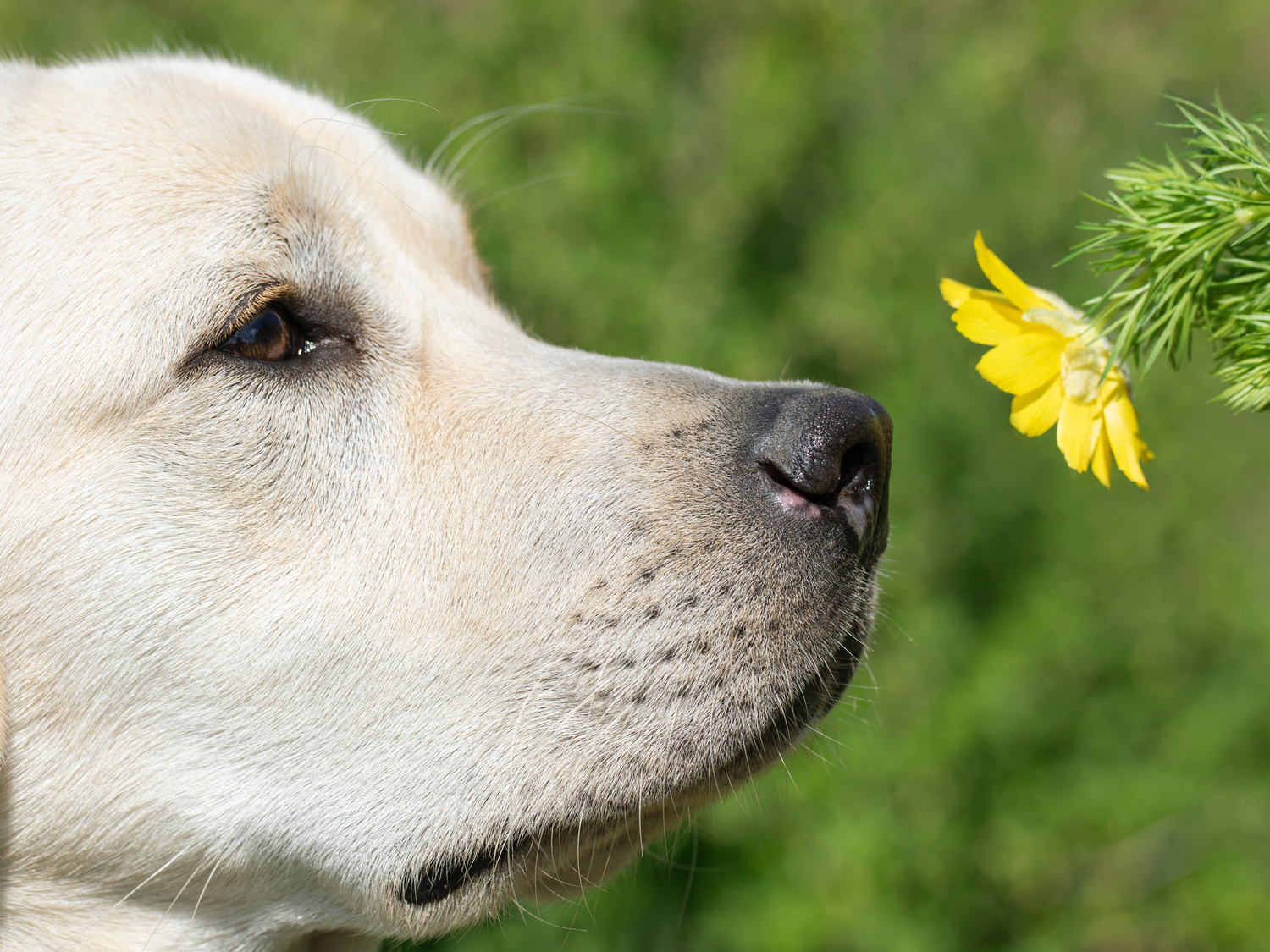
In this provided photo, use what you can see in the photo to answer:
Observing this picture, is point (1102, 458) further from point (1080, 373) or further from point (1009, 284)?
point (1009, 284)

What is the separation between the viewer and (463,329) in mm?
2408

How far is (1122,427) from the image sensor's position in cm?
144

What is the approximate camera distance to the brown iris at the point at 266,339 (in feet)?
6.56

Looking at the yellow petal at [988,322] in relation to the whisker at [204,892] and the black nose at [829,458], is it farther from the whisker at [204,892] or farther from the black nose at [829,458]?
the whisker at [204,892]

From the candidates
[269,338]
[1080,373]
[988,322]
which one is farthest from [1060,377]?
[269,338]

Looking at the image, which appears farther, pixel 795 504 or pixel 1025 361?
pixel 795 504

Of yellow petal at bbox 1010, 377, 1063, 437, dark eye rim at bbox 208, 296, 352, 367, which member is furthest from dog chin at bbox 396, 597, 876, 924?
dark eye rim at bbox 208, 296, 352, 367

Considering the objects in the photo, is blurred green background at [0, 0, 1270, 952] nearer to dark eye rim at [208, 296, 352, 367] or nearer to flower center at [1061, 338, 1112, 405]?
dark eye rim at [208, 296, 352, 367]

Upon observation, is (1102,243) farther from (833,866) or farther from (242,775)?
(833,866)

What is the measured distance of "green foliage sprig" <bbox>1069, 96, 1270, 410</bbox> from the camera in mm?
1325

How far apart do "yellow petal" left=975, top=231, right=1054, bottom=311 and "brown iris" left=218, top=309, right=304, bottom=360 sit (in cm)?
136

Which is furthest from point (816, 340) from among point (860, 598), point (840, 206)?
point (860, 598)

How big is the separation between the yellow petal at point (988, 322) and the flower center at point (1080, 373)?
81mm

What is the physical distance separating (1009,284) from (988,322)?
0.07 meters
